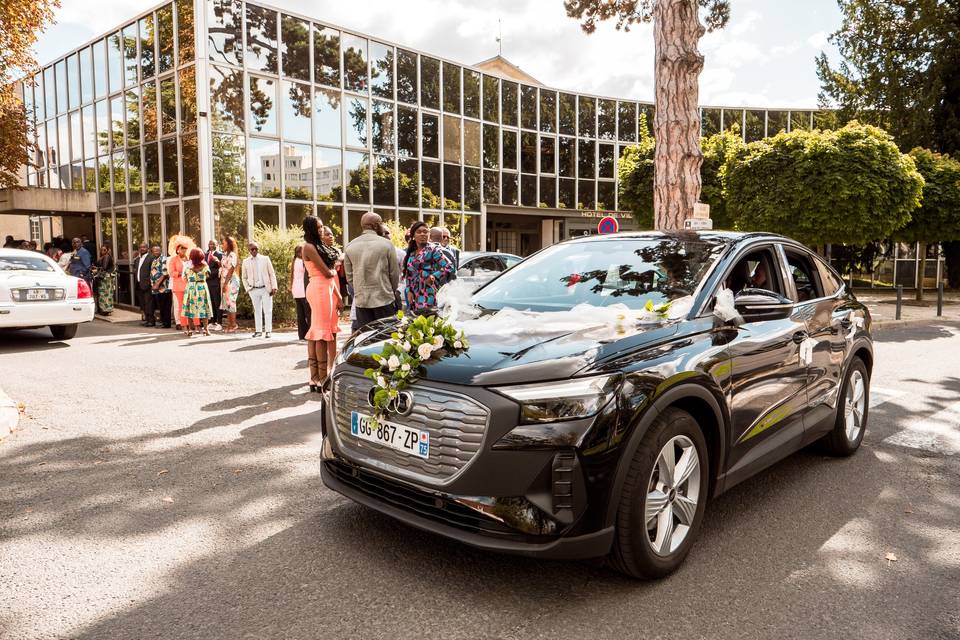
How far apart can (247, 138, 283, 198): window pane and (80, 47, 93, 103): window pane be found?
755 cm

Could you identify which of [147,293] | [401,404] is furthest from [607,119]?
[401,404]

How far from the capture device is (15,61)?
18.5 meters

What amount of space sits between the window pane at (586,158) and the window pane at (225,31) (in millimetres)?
15941

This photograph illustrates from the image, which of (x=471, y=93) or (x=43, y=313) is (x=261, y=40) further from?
(x=43, y=313)

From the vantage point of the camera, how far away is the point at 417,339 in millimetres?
3193

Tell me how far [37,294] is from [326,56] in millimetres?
11880

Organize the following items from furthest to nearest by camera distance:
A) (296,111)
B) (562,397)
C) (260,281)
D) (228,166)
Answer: (296,111) → (228,166) → (260,281) → (562,397)

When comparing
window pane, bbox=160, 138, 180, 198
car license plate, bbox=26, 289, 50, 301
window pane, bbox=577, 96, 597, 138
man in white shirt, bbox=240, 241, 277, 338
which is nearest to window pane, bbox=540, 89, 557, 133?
window pane, bbox=577, 96, 597, 138

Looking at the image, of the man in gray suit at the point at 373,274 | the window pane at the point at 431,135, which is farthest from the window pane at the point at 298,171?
the man in gray suit at the point at 373,274

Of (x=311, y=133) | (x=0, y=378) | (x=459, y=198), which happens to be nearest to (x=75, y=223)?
(x=311, y=133)

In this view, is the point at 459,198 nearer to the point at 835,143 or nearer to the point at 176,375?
the point at 835,143

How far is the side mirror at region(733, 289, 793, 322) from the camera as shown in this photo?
3.75 metres

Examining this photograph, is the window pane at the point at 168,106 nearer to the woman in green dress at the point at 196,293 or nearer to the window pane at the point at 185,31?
the window pane at the point at 185,31

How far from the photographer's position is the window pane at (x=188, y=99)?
58.9 feet
